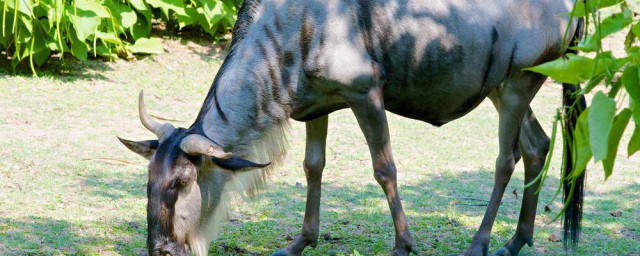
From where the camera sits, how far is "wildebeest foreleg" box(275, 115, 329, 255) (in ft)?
18.6

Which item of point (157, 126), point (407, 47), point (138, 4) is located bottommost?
point (157, 126)

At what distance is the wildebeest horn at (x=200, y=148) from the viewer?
4.67 m

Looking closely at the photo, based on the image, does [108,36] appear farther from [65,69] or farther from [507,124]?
[507,124]

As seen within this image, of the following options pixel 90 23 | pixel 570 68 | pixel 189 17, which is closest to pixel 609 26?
pixel 570 68

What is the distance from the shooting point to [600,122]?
1.75 meters

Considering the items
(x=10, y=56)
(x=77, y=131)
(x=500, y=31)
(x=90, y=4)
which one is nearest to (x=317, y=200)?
(x=500, y=31)

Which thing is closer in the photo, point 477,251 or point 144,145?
point 144,145

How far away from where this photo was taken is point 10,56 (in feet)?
34.2

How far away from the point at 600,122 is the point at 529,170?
165 inches

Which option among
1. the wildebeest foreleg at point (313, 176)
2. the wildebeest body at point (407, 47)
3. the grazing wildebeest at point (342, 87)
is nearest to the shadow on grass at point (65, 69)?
the wildebeest foreleg at point (313, 176)

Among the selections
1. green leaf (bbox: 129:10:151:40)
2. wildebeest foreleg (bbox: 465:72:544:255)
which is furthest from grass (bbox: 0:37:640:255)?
green leaf (bbox: 129:10:151:40)

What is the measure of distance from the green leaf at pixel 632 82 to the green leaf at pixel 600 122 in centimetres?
6

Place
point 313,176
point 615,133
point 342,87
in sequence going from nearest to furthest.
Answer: point 615,133
point 342,87
point 313,176

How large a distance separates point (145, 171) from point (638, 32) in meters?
6.10
